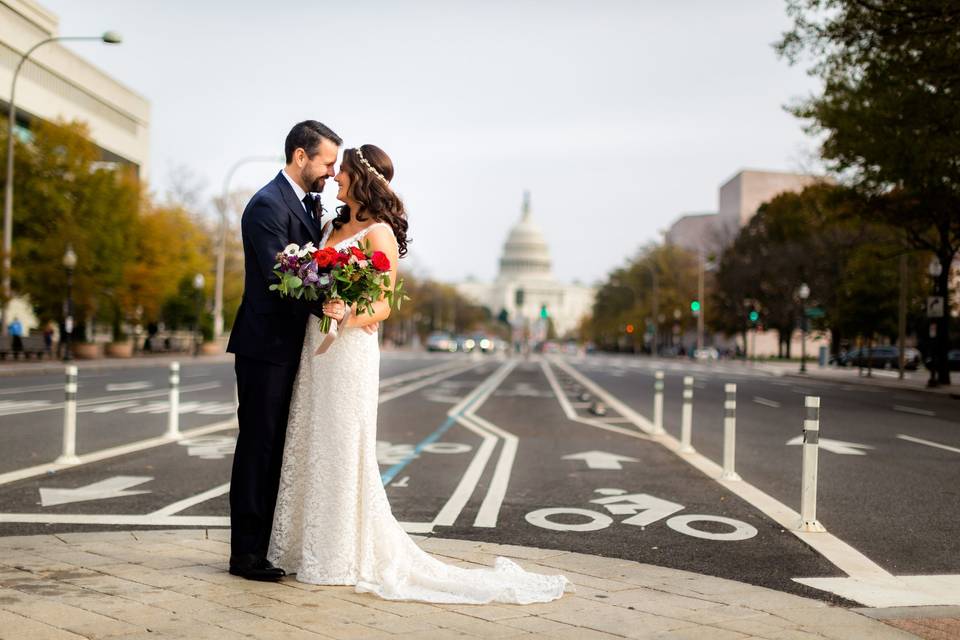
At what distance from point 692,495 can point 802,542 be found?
2.04m

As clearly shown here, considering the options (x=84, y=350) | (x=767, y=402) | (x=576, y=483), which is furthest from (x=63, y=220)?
(x=576, y=483)

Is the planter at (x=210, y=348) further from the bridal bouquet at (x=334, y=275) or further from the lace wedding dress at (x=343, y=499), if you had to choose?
the bridal bouquet at (x=334, y=275)

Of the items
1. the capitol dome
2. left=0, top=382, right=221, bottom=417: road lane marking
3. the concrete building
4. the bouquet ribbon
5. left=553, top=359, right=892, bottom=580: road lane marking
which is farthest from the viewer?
the capitol dome

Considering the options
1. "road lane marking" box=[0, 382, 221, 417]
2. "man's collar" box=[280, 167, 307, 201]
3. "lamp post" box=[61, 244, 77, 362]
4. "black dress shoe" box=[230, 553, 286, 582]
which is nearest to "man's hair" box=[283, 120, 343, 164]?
"man's collar" box=[280, 167, 307, 201]

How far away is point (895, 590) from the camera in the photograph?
538 centimetres

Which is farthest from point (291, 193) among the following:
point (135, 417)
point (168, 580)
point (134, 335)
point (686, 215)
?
point (686, 215)

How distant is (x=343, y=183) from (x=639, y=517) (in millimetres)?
3840

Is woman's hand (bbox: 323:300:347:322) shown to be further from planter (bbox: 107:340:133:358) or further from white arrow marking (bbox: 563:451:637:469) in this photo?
planter (bbox: 107:340:133:358)

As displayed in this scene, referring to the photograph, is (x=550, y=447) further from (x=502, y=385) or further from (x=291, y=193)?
(x=502, y=385)

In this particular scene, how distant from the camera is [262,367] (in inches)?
199

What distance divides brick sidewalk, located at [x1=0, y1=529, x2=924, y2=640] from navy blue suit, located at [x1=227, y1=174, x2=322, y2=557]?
0.34 m

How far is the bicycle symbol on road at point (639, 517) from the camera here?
7030 mm

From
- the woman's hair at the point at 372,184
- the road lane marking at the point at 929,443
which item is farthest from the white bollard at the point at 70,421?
the road lane marking at the point at 929,443

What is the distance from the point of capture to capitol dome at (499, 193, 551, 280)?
194 metres
